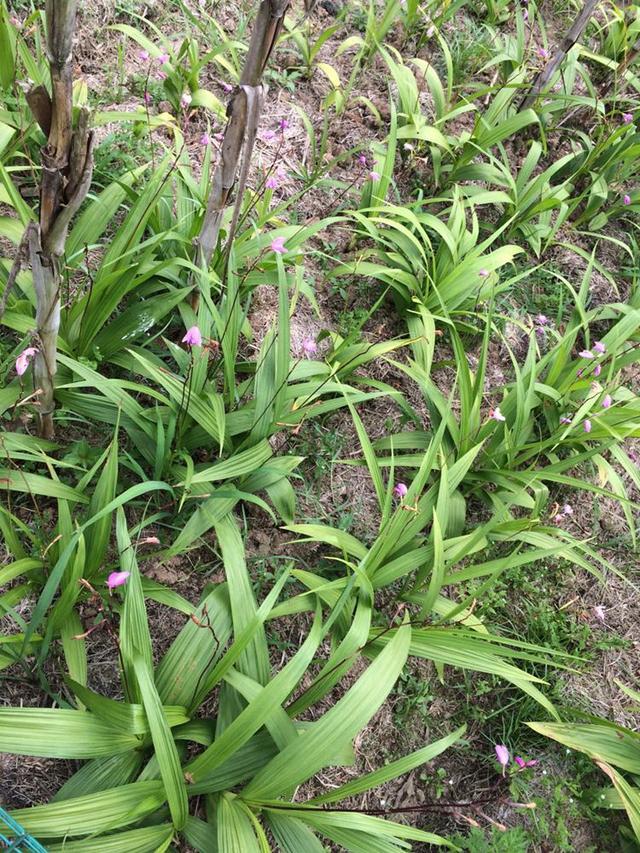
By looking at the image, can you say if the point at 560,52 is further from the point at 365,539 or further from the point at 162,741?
the point at 162,741

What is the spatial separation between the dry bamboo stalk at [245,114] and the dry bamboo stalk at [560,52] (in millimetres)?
A: 1809

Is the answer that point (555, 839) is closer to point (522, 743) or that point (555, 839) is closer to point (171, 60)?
point (522, 743)

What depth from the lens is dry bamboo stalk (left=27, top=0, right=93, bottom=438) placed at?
38.7 inches

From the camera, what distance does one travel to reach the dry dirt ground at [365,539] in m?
1.61

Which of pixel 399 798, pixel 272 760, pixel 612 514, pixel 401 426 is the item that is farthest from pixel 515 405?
pixel 272 760

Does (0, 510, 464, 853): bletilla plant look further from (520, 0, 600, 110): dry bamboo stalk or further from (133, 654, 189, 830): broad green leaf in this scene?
(520, 0, 600, 110): dry bamboo stalk

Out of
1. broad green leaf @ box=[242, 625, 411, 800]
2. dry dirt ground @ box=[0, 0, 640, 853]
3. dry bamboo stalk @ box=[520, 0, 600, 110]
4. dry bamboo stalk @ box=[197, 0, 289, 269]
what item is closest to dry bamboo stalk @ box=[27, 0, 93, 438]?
dry bamboo stalk @ box=[197, 0, 289, 269]

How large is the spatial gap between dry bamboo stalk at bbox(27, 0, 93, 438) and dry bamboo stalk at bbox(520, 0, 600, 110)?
7.64ft

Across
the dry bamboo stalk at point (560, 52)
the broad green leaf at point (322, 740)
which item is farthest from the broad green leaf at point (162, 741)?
the dry bamboo stalk at point (560, 52)

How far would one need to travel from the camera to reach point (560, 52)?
2.69m

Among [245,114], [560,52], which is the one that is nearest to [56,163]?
[245,114]

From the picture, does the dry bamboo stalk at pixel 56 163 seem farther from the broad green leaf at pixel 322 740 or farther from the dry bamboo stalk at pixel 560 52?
the dry bamboo stalk at pixel 560 52

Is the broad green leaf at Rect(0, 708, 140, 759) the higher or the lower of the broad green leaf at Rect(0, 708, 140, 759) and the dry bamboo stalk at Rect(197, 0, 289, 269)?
the lower

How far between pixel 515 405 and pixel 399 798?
1244 millimetres
